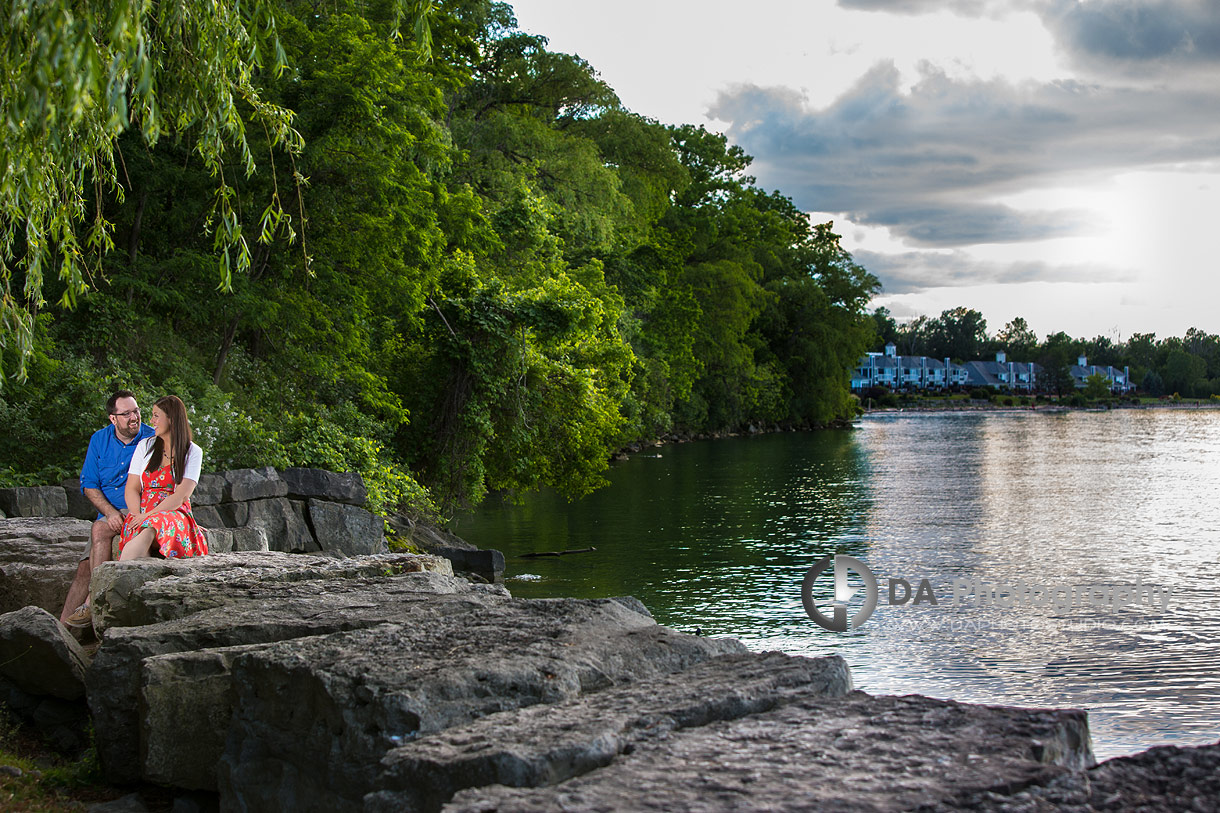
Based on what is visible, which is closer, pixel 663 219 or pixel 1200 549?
pixel 1200 549

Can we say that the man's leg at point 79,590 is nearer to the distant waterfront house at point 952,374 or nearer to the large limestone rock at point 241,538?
the large limestone rock at point 241,538

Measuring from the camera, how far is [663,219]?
54.9 metres

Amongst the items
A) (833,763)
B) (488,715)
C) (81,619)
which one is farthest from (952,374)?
(833,763)

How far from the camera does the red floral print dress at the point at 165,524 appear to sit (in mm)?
7297

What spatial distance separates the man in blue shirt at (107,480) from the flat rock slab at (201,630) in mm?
1195

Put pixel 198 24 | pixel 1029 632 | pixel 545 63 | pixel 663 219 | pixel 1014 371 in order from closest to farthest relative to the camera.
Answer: pixel 198 24 → pixel 1029 632 → pixel 545 63 → pixel 663 219 → pixel 1014 371

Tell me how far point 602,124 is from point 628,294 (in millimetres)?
5988

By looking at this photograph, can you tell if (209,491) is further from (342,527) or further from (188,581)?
(188,581)

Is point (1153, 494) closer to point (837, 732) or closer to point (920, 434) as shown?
point (837, 732)

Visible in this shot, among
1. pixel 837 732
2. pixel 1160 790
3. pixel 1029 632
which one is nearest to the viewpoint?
pixel 1160 790

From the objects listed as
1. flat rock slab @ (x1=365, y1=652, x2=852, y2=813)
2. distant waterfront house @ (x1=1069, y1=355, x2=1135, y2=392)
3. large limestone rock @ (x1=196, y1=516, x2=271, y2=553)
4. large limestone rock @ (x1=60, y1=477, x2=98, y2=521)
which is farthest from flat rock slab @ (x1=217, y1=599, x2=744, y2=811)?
distant waterfront house @ (x1=1069, y1=355, x2=1135, y2=392)

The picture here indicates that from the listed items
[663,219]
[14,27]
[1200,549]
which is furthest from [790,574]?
[663,219]

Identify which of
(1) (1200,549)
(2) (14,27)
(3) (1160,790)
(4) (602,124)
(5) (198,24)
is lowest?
(1) (1200,549)

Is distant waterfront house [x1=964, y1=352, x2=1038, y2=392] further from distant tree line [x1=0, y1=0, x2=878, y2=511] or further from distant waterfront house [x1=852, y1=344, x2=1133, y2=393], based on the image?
distant tree line [x1=0, y1=0, x2=878, y2=511]
